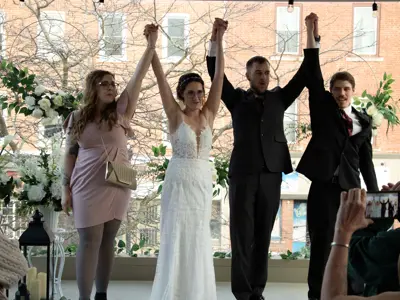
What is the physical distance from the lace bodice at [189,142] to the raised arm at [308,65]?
0.64m

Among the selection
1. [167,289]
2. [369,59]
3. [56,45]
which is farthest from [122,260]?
[369,59]

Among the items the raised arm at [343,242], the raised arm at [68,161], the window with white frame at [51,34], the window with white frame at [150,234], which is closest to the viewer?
the raised arm at [343,242]

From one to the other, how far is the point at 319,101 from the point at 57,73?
329cm

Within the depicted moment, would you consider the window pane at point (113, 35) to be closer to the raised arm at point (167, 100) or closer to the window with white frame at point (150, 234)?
the window with white frame at point (150, 234)

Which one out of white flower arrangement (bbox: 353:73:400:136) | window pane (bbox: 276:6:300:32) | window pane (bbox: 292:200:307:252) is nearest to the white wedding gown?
white flower arrangement (bbox: 353:73:400:136)

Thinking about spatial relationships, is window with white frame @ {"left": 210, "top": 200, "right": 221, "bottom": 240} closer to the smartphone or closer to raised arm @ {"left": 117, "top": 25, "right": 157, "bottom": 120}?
raised arm @ {"left": 117, "top": 25, "right": 157, "bottom": 120}

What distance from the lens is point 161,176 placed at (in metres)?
5.59

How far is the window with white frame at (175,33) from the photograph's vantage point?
6914mm

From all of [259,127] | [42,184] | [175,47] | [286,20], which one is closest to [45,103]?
[42,184]

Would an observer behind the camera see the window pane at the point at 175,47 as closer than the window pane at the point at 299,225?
No

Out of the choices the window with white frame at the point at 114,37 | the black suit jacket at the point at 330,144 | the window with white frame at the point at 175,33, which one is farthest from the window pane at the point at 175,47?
the black suit jacket at the point at 330,144

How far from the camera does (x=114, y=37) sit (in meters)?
6.92

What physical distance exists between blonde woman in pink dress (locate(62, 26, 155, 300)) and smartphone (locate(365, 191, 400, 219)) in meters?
2.33

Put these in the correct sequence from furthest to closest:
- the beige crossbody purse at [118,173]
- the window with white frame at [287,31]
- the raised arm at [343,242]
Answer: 1. the window with white frame at [287,31]
2. the beige crossbody purse at [118,173]
3. the raised arm at [343,242]
